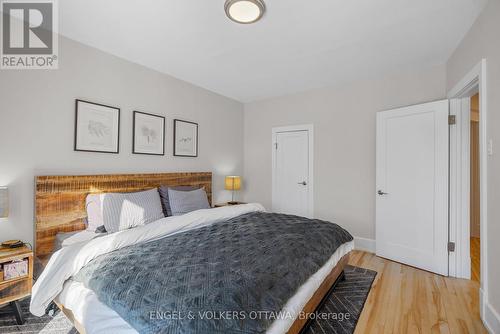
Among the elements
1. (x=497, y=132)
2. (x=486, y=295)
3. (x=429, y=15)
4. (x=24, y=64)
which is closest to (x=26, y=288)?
(x=24, y=64)

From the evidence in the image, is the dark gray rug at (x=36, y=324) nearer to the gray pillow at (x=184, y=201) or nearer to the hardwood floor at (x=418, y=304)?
the gray pillow at (x=184, y=201)

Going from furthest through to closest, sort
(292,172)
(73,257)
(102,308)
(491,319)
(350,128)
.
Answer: (292,172), (350,128), (491,319), (73,257), (102,308)

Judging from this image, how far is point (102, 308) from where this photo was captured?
1.25 metres

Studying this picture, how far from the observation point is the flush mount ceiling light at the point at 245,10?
1780 mm

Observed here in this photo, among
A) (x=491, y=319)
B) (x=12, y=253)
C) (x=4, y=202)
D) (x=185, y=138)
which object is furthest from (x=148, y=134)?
(x=491, y=319)

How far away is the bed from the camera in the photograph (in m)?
1.22

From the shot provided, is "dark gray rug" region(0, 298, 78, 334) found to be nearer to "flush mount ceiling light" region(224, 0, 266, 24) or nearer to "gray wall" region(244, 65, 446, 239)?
"flush mount ceiling light" region(224, 0, 266, 24)

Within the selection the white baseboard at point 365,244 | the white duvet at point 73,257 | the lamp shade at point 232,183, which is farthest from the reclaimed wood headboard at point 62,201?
the white baseboard at point 365,244

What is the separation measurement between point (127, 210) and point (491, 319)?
3.10 meters

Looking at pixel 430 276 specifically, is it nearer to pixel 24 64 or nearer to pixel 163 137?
pixel 163 137

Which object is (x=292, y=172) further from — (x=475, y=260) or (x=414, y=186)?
(x=475, y=260)

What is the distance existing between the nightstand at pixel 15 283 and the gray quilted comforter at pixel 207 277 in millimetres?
671

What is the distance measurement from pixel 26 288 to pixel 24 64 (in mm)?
1905

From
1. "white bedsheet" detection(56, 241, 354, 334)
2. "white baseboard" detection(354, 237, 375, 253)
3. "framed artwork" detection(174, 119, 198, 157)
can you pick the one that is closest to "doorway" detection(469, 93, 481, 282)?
"white baseboard" detection(354, 237, 375, 253)
